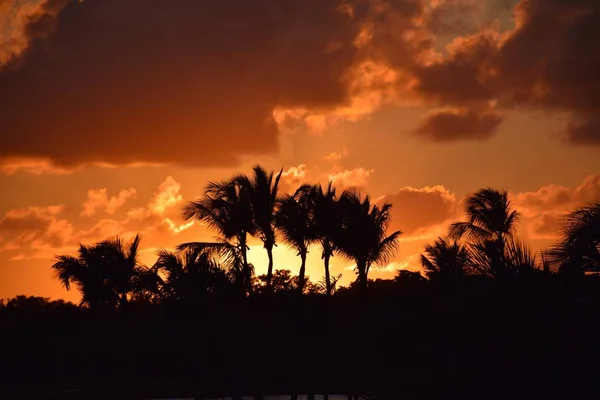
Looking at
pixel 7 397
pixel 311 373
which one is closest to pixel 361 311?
pixel 311 373

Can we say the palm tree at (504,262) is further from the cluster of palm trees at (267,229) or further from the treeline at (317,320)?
the cluster of palm trees at (267,229)

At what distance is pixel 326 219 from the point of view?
3997cm

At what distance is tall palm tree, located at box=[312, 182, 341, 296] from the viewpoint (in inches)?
1567

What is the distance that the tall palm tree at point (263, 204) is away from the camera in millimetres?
39812

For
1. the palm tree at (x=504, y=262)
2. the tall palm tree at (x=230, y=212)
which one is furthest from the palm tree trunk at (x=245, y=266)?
the palm tree at (x=504, y=262)

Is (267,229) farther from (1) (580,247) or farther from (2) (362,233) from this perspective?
(1) (580,247)

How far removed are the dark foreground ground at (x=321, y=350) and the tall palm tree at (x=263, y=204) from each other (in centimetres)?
459

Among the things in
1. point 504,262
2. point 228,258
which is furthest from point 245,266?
point 504,262

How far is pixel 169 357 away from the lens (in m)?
32.9

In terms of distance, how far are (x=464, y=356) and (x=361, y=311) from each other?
48.5ft

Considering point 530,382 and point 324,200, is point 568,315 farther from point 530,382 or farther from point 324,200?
point 324,200

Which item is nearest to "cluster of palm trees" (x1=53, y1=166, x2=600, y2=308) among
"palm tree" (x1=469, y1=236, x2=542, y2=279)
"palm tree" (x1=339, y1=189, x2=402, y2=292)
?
"palm tree" (x1=339, y1=189, x2=402, y2=292)

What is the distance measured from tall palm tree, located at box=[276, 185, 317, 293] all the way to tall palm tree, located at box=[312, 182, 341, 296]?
0.25 metres

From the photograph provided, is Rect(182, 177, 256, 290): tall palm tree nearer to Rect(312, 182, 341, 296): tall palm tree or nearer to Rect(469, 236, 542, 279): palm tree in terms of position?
Rect(312, 182, 341, 296): tall palm tree
